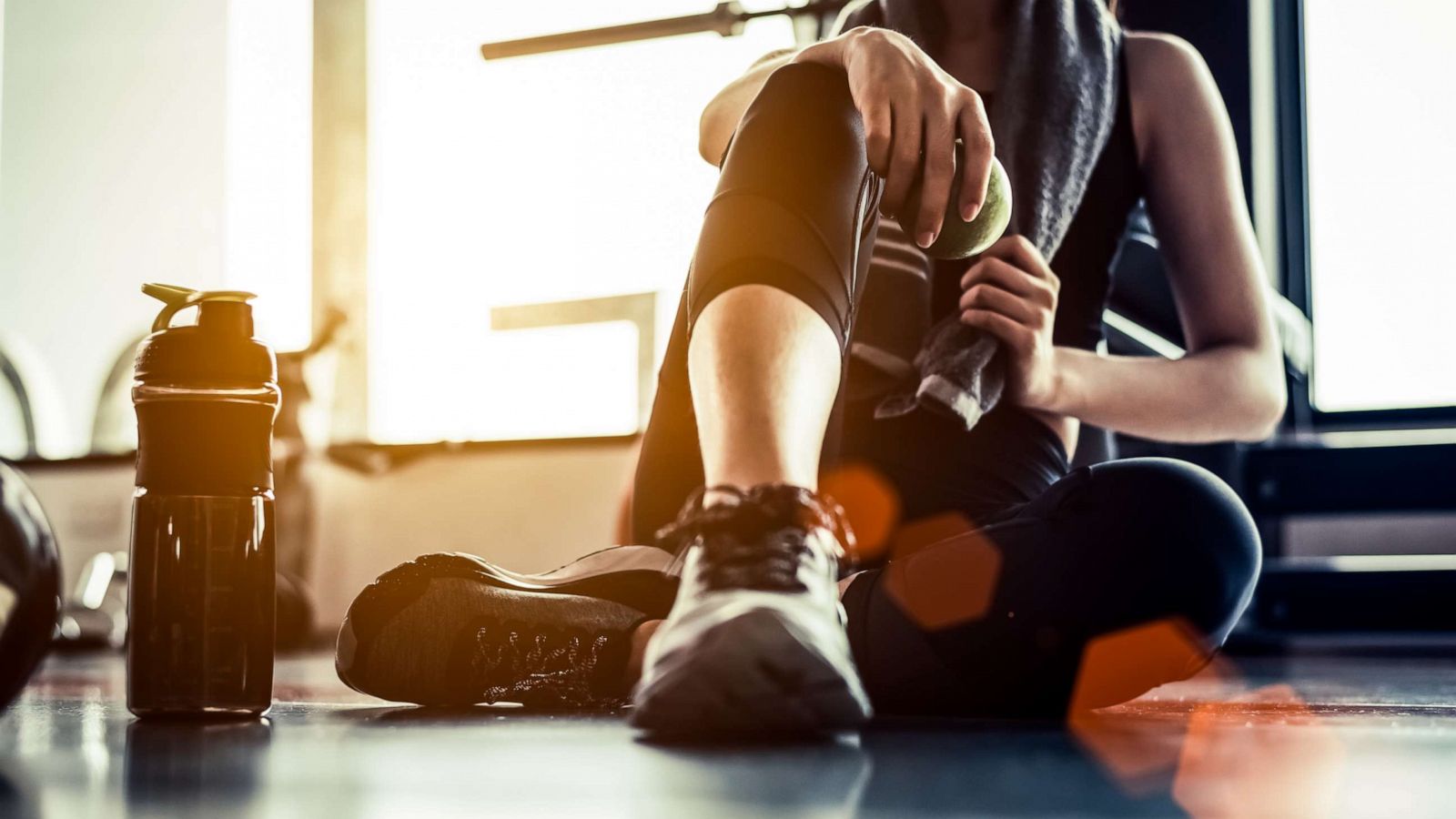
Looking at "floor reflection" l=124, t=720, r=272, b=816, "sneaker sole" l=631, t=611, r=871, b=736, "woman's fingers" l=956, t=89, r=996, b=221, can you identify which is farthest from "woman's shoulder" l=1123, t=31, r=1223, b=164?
"floor reflection" l=124, t=720, r=272, b=816

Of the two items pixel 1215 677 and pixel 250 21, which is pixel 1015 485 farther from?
pixel 250 21

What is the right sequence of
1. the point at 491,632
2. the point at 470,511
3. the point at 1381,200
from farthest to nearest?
the point at 470,511, the point at 1381,200, the point at 491,632

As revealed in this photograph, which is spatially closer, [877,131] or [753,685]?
[753,685]

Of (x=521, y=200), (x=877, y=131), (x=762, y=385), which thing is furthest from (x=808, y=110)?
(x=521, y=200)

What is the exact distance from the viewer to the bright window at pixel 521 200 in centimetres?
328

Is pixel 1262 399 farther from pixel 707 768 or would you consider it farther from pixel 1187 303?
pixel 707 768

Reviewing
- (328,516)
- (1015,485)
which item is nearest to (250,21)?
(328,516)

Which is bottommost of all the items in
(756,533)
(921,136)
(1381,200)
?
(756,533)

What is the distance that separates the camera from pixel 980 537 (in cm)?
82

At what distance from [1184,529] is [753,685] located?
1.12 ft

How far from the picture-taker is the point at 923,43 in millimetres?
1238

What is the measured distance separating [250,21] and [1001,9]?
3.03m

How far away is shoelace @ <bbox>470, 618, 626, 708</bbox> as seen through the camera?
2.88 ft

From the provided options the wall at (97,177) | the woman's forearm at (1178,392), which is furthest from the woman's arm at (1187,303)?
the wall at (97,177)
